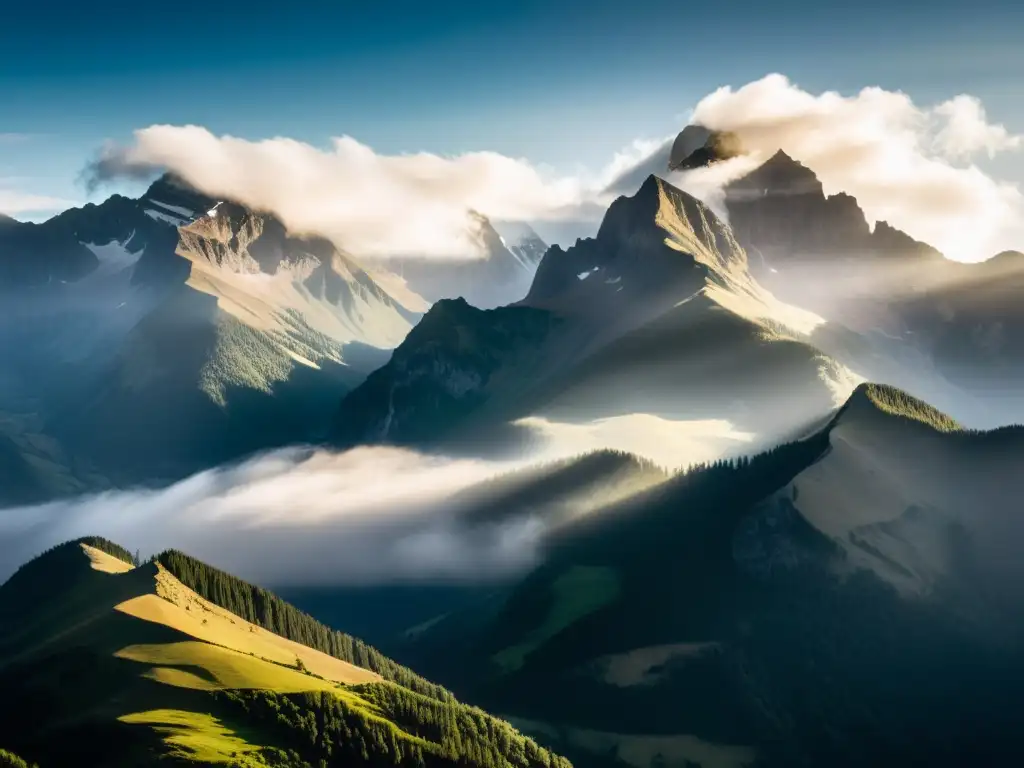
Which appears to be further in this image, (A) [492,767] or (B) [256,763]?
(A) [492,767]

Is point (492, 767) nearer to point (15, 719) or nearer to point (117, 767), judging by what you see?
point (117, 767)

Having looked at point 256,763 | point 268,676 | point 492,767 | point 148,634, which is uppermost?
point 148,634

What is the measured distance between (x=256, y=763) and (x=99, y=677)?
38.2m

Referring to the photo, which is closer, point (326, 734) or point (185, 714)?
point (185, 714)

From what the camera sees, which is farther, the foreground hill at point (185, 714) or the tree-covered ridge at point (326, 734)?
the tree-covered ridge at point (326, 734)

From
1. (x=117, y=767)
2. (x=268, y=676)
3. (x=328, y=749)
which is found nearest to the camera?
(x=117, y=767)

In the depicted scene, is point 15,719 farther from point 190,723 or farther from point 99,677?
point 190,723

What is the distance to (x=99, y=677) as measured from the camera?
186750 mm

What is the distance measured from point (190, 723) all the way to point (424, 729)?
146 feet

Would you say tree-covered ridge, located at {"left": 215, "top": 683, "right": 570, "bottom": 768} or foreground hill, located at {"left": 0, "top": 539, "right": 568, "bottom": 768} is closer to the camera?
foreground hill, located at {"left": 0, "top": 539, "right": 568, "bottom": 768}

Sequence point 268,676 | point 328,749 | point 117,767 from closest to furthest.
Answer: point 117,767 < point 328,749 < point 268,676

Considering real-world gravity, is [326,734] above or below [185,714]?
below

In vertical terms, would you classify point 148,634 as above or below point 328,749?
above

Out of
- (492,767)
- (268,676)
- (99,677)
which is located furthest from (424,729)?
(99,677)
